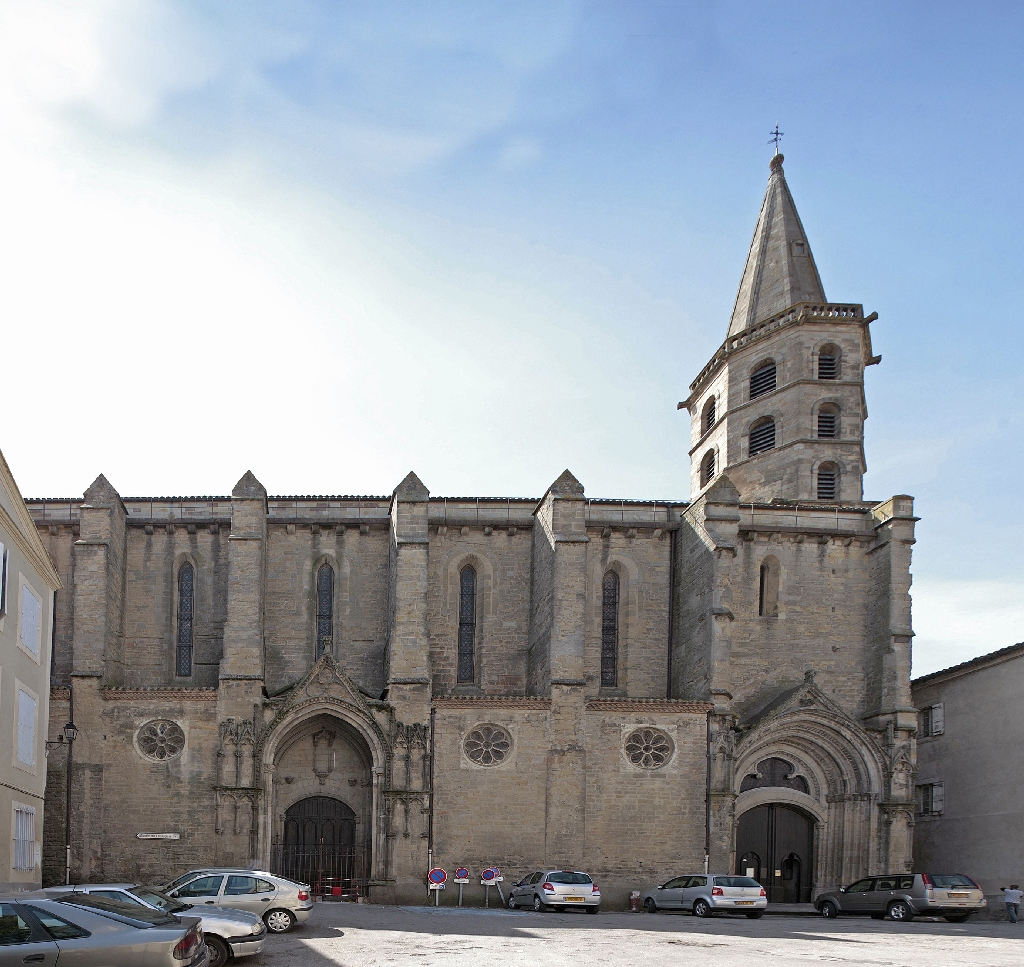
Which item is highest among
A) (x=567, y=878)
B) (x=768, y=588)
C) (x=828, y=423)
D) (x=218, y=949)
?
(x=828, y=423)

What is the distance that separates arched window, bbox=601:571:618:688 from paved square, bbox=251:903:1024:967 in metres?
9.76

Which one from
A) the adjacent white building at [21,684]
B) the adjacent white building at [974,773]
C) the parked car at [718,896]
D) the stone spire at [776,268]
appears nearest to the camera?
the adjacent white building at [21,684]

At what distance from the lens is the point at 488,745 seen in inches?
1256

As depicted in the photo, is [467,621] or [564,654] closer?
[564,654]

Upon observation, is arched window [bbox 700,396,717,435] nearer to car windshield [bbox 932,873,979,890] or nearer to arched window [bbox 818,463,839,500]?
arched window [bbox 818,463,839,500]

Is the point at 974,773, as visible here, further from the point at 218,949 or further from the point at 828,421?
the point at 218,949

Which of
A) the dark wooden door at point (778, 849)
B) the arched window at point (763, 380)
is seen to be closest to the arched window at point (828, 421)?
the arched window at point (763, 380)

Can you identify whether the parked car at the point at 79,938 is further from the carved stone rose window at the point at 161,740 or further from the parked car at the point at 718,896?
the carved stone rose window at the point at 161,740

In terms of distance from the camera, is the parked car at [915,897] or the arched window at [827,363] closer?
the parked car at [915,897]

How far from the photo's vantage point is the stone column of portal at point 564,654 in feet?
103

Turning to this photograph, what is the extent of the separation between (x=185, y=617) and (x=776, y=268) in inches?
964

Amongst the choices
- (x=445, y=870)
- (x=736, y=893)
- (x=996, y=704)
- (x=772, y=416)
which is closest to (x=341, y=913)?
(x=445, y=870)

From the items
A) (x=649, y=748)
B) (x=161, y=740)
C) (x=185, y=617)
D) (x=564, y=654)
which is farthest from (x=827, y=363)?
(x=161, y=740)

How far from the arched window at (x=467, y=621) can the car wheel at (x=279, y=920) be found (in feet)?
50.9
